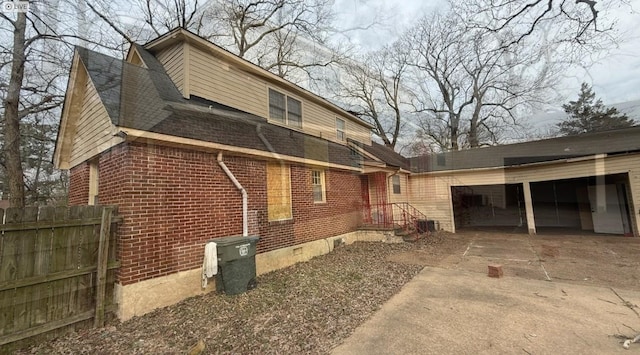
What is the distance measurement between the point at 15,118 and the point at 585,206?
2240 centimetres

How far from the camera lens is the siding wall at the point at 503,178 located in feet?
31.4

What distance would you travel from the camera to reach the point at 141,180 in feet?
14.9

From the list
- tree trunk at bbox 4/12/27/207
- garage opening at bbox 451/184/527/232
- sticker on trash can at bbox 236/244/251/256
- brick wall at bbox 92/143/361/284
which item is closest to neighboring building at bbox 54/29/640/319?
brick wall at bbox 92/143/361/284

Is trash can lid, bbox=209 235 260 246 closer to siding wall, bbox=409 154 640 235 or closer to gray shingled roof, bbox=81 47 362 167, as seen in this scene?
gray shingled roof, bbox=81 47 362 167

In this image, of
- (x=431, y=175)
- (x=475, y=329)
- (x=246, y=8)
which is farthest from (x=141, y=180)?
(x=246, y=8)

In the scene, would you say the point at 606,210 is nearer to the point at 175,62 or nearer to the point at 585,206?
the point at 585,206

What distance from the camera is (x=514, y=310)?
4.15 metres

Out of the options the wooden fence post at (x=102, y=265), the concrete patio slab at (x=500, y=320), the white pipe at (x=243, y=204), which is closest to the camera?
the concrete patio slab at (x=500, y=320)

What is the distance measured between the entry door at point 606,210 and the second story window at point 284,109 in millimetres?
12807

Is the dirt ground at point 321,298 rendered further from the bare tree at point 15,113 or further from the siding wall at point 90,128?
the bare tree at point 15,113

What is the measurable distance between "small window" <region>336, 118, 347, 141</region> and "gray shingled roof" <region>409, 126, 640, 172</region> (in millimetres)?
4348

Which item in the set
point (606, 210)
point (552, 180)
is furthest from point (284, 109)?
point (606, 210)

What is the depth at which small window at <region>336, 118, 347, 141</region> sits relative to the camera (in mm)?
12528

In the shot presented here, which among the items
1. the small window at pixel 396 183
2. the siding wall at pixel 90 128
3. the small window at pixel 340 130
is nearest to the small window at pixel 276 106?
the small window at pixel 340 130
